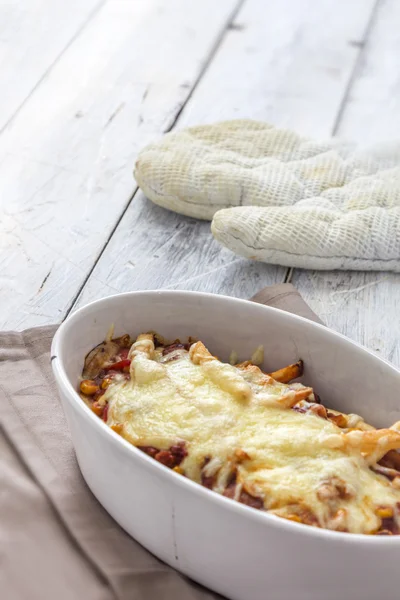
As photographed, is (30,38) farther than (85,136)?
Yes

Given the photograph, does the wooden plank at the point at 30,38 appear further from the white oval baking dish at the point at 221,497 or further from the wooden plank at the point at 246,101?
the white oval baking dish at the point at 221,497

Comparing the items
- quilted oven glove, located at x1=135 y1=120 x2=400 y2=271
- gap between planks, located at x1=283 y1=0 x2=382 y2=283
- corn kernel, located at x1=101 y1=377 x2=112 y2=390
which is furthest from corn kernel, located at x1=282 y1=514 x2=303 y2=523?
gap between planks, located at x1=283 y1=0 x2=382 y2=283

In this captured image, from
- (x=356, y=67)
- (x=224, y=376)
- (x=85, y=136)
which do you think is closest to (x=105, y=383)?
(x=224, y=376)

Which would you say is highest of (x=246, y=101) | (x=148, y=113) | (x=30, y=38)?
(x=30, y=38)

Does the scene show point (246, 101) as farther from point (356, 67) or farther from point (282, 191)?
point (282, 191)

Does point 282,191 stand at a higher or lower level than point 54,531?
lower

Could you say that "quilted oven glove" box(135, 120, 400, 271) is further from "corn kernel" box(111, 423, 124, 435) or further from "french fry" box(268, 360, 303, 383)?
"corn kernel" box(111, 423, 124, 435)

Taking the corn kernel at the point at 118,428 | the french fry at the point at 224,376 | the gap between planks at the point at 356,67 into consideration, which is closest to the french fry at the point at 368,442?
the french fry at the point at 224,376

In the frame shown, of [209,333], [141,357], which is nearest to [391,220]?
[209,333]

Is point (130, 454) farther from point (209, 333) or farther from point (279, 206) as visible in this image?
point (279, 206)
